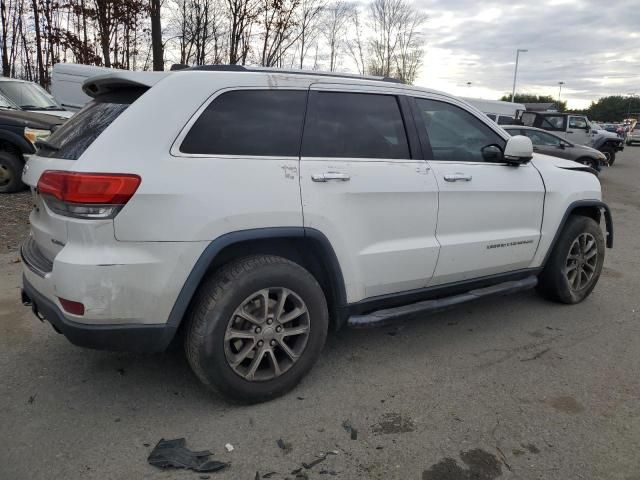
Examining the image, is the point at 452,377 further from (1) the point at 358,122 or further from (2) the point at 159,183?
(2) the point at 159,183

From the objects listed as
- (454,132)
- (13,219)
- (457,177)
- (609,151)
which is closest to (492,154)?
(454,132)

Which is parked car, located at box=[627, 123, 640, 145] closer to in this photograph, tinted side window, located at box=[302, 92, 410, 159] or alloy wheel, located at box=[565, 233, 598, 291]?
alloy wheel, located at box=[565, 233, 598, 291]

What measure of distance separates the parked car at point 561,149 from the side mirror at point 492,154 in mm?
11099

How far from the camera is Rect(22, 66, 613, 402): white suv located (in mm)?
2533

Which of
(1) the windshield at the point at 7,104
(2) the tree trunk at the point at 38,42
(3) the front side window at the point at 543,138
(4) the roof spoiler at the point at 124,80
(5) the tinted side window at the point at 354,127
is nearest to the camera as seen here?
(4) the roof spoiler at the point at 124,80

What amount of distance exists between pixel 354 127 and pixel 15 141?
695cm

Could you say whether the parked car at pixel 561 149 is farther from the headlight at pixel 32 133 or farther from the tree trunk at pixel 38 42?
the tree trunk at pixel 38 42

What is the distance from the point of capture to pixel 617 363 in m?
3.66

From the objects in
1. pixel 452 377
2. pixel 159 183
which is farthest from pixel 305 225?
pixel 452 377

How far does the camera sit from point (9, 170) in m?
8.18

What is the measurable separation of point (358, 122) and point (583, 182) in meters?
2.40

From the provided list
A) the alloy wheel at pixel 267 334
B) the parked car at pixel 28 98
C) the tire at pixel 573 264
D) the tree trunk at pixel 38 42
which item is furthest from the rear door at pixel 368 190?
the tree trunk at pixel 38 42

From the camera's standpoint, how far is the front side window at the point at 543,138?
14883 mm

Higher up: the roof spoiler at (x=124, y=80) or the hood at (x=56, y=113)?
the roof spoiler at (x=124, y=80)
